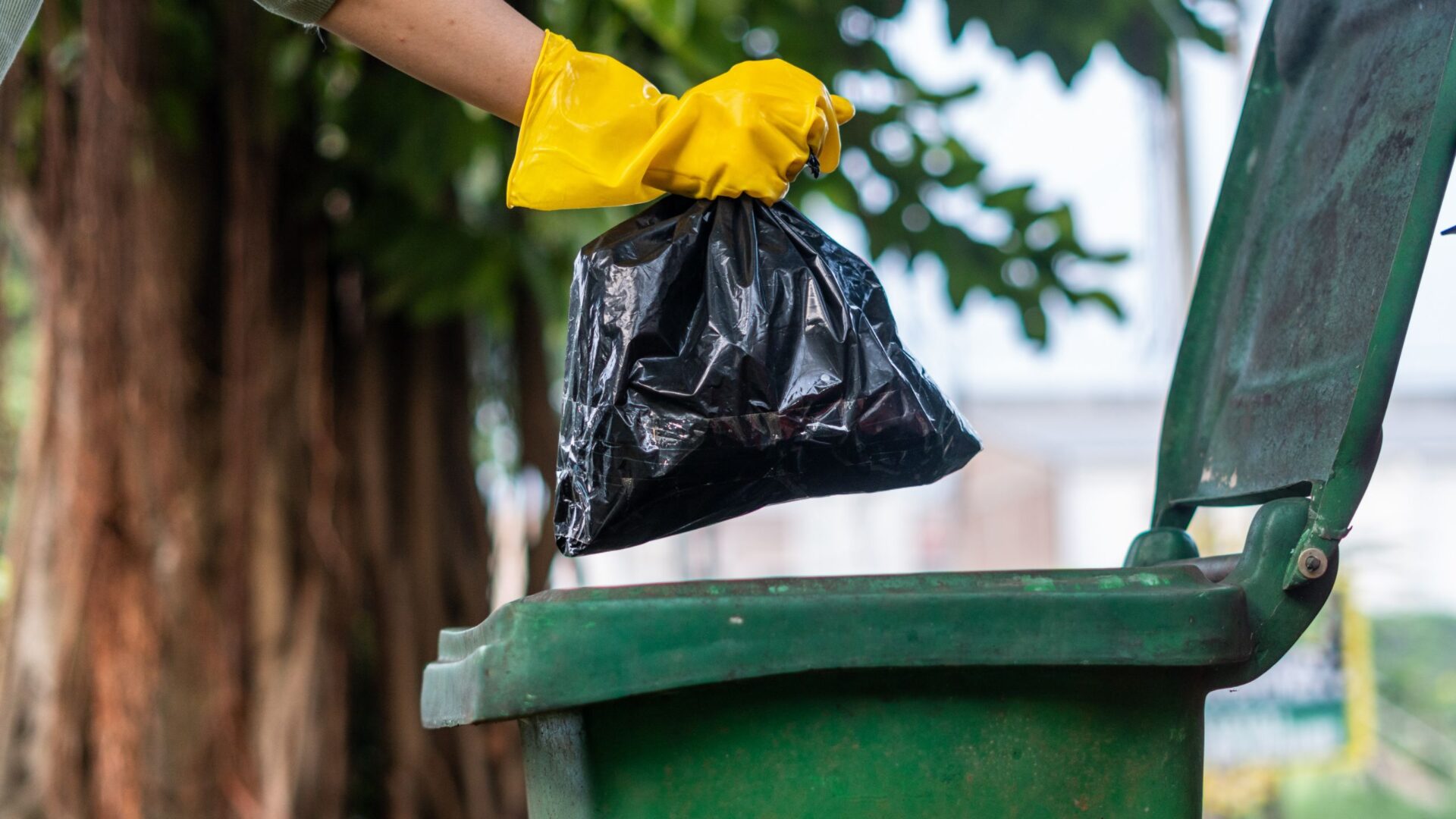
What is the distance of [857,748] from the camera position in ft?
3.36

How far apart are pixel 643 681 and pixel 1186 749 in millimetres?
464

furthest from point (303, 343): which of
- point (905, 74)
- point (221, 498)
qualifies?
point (905, 74)

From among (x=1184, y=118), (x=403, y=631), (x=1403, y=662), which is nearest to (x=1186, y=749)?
(x=403, y=631)

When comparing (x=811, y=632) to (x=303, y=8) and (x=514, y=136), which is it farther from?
(x=514, y=136)

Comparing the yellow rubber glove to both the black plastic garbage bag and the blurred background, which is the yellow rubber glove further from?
the blurred background

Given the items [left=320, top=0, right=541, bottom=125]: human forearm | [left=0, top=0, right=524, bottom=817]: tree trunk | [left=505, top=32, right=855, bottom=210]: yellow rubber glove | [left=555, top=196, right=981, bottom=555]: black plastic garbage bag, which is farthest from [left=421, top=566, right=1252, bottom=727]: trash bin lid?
[left=0, top=0, right=524, bottom=817]: tree trunk

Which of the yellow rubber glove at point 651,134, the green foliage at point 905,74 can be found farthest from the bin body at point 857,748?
the green foliage at point 905,74

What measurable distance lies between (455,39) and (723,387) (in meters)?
0.43

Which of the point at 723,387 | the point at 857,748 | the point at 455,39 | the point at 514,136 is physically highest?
the point at 514,136

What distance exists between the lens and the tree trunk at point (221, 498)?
279cm

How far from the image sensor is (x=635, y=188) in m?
1.21

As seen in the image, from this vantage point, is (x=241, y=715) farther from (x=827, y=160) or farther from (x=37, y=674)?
(x=827, y=160)

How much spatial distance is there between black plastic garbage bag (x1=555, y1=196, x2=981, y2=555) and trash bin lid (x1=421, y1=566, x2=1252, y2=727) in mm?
135

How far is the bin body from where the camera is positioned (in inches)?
40.3
